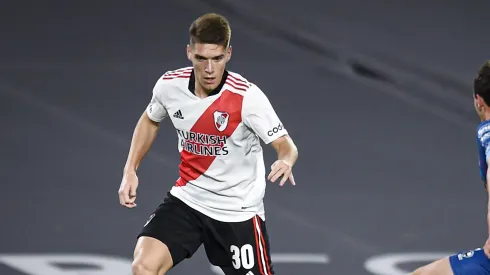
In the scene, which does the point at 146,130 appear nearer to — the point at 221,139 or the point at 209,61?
the point at 221,139

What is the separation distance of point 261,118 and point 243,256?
668 mm

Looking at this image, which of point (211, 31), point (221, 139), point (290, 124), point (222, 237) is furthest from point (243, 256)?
point (290, 124)

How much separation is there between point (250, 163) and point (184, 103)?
0.41m

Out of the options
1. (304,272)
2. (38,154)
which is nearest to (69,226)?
(38,154)

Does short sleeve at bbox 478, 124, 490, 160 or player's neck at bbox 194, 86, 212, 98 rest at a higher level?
player's neck at bbox 194, 86, 212, 98

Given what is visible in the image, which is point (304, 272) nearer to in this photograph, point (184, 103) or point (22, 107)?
point (184, 103)

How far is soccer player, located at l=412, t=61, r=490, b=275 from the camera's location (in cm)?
437

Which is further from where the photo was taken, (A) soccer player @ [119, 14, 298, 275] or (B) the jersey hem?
(B) the jersey hem

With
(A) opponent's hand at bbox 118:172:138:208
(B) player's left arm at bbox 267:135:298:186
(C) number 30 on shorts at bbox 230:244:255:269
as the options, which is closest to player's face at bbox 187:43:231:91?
(B) player's left arm at bbox 267:135:298:186

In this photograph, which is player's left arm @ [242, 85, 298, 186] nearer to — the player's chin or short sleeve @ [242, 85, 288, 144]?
short sleeve @ [242, 85, 288, 144]

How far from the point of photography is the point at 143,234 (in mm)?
4695

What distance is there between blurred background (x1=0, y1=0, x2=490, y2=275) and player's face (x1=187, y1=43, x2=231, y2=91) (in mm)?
Result: 1748

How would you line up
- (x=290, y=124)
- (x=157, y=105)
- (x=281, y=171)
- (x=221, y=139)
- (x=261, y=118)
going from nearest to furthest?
(x=281, y=171) < (x=261, y=118) < (x=221, y=139) < (x=157, y=105) < (x=290, y=124)

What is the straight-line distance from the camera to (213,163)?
4754 mm
